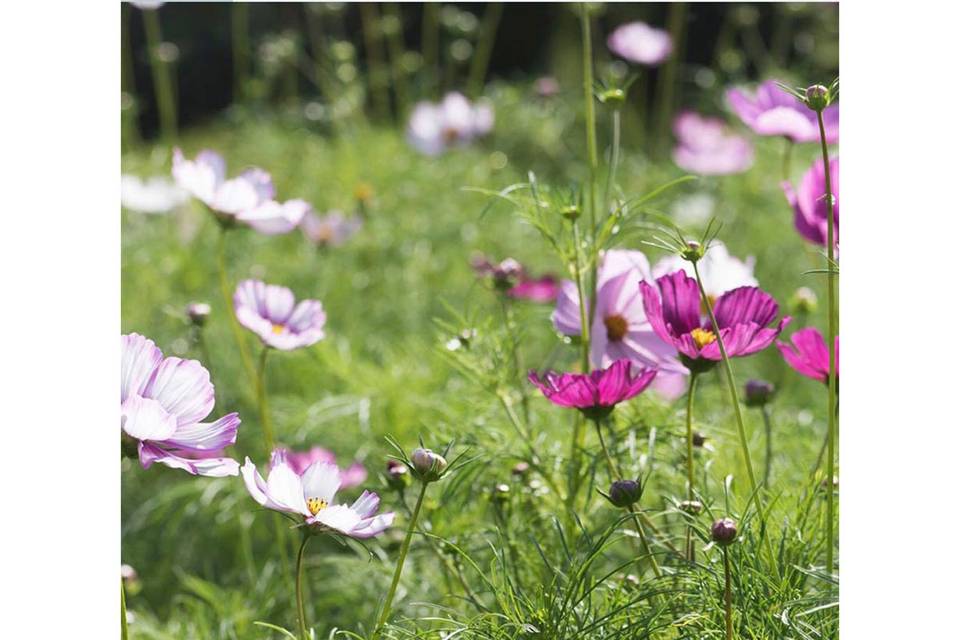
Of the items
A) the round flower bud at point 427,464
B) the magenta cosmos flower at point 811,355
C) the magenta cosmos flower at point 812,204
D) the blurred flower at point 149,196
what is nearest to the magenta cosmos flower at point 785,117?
the magenta cosmos flower at point 812,204

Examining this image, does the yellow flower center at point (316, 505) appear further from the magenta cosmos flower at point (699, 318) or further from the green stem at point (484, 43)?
the green stem at point (484, 43)

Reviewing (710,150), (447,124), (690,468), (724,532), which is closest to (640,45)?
(710,150)

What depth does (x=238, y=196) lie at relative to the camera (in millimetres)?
842

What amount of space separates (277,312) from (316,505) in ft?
0.87

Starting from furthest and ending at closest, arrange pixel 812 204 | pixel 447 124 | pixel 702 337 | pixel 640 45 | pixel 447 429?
pixel 447 124 < pixel 640 45 < pixel 447 429 < pixel 812 204 < pixel 702 337

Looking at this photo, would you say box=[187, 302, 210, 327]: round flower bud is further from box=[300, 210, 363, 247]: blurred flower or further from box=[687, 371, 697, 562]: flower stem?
box=[300, 210, 363, 247]: blurred flower

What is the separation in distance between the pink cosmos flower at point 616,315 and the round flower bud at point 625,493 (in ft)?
0.51

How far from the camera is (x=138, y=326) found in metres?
1.46

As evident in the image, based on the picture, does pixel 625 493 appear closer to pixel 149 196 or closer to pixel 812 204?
pixel 812 204
